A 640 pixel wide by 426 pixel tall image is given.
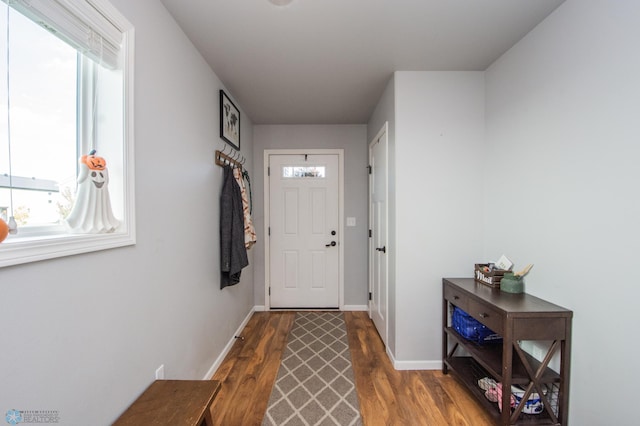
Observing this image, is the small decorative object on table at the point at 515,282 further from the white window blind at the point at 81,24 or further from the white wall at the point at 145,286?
the white window blind at the point at 81,24

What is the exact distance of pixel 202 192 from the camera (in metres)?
1.88

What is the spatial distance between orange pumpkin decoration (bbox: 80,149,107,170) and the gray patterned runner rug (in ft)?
5.42

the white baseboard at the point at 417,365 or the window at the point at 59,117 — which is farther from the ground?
the window at the point at 59,117

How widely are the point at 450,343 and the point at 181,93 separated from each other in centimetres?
273

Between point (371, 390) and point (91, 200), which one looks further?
point (371, 390)

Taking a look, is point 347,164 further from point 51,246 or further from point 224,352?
point 51,246

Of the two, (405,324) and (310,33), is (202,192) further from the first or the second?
(405,324)

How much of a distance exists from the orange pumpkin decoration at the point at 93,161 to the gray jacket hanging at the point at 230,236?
3.90ft

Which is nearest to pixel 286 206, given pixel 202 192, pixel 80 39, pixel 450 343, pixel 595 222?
pixel 202 192

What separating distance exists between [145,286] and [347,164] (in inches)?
103

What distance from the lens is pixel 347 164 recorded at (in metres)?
3.33

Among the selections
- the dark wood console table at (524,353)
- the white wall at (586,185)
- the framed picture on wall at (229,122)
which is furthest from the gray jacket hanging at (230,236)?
the white wall at (586,185)

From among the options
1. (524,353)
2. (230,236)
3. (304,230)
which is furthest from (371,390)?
(304,230)

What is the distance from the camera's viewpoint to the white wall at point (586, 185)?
43.6 inches
